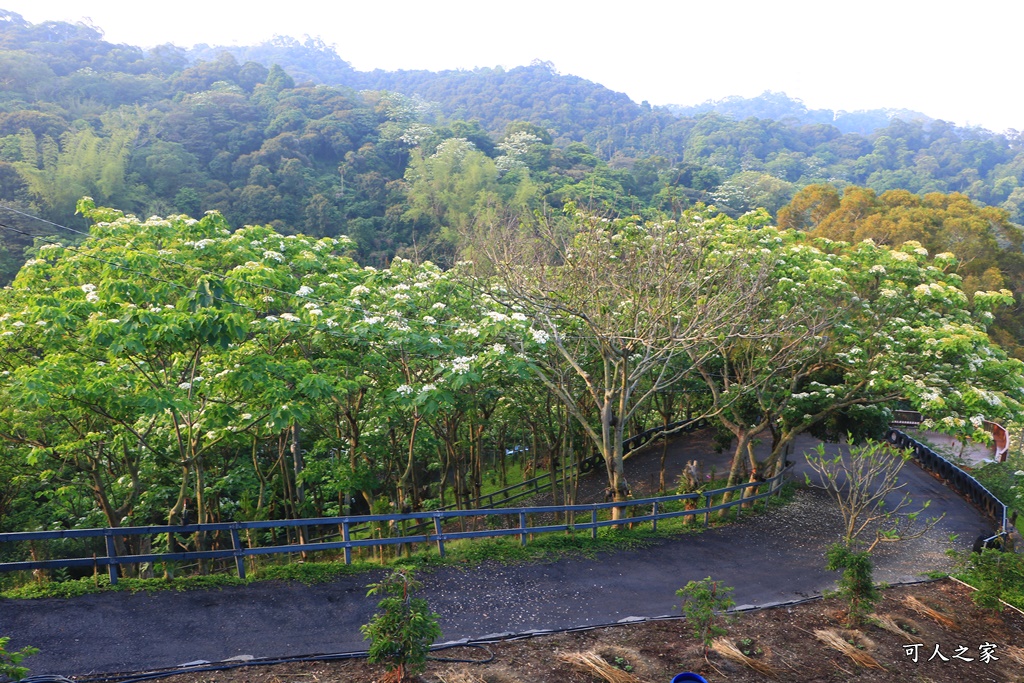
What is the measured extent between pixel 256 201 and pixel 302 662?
4408 cm

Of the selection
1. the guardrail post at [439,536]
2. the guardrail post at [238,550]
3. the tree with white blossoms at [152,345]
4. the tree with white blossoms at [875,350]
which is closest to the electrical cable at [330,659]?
the guardrail post at [238,550]

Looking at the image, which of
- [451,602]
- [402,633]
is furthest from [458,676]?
[451,602]

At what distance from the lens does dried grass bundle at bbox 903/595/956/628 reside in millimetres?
9547

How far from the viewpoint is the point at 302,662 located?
721cm

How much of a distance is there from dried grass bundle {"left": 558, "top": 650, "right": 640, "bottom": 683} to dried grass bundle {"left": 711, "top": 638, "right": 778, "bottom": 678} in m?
1.38

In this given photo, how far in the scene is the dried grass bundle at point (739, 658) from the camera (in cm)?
766

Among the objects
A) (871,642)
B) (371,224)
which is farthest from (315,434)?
(371,224)

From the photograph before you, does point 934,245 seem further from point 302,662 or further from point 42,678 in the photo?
point 42,678

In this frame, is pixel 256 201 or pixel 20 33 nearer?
pixel 256 201

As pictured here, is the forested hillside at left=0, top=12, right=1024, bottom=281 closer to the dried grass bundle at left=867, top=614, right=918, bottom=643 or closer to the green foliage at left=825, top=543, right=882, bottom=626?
the green foliage at left=825, top=543, right=882, bottom=626

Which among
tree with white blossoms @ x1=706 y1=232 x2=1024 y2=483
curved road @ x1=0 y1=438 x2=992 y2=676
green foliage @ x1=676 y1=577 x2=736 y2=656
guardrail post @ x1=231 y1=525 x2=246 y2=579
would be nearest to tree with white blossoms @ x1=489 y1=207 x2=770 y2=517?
tree with white blossoms @ x1=706 y1=232 x2=1024 y2=483

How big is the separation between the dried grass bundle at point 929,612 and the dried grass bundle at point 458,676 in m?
7.18

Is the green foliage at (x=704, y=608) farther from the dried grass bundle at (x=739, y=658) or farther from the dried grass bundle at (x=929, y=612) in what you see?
the dried grass bundle at (x=929, y=612)

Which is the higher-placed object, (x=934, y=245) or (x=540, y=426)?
(x=934, y=245)
